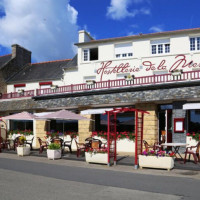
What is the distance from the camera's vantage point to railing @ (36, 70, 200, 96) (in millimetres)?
14492

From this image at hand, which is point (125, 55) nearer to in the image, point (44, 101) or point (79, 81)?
point (79, 81)

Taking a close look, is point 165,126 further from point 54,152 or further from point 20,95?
point 20,95

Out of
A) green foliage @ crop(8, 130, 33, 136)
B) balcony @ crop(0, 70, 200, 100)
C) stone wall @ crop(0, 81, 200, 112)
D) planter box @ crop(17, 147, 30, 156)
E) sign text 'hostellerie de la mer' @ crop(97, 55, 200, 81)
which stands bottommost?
planter box @ crop(17, 147, 30, 156)

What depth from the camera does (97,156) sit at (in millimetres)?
11258

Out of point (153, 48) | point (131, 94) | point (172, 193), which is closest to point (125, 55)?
point (153, 48)

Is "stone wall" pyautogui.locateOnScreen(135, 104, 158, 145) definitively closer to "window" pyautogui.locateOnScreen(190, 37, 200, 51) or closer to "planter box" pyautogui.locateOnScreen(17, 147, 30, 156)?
"window" pyautogui.locateOnScreen(190, 37, 200, 51)

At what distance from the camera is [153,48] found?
18672 millimetres

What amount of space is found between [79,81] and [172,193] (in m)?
15.1

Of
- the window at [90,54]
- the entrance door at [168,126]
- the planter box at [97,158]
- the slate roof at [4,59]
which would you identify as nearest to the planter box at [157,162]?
the planter box at [97,158]

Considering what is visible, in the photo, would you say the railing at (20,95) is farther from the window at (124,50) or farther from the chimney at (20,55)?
the window at (124,50)

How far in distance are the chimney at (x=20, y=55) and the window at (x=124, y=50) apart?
39.4 ft

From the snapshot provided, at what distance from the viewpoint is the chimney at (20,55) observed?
87.6 feet

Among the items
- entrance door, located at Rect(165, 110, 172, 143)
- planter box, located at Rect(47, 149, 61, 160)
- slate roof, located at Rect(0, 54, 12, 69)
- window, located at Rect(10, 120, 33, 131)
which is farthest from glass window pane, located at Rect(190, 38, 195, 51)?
slate roof, located at Rect(0, 54, 12, 69)

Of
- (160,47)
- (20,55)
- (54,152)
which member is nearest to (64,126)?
(54,152)
